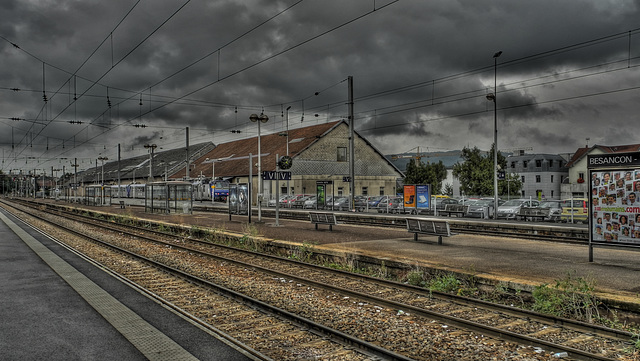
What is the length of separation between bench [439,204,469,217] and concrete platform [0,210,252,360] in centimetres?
2591

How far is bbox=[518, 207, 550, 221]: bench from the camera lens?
28.5 metres

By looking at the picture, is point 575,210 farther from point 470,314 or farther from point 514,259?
point 470,314

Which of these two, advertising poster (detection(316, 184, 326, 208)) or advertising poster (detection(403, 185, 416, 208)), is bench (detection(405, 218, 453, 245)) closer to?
advertising poster (detection(403, 185, 416, 208))

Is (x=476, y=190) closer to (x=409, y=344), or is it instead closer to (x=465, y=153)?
(x=465, y=153)

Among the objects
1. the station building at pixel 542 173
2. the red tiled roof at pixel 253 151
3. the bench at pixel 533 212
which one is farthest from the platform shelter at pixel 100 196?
the station building at pixel 542 173

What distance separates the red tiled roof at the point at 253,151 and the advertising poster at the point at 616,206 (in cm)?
4341

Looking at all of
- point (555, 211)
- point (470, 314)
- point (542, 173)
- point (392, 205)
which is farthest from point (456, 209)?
point (542, 173)

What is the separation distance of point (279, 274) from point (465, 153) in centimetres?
5737

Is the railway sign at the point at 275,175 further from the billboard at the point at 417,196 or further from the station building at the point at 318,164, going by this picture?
the station building at the point at 318,164

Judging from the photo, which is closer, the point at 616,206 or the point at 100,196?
the point at 616,206

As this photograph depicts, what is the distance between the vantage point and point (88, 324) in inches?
281

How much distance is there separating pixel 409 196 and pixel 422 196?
1.03 m

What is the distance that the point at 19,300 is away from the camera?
8.70 meters

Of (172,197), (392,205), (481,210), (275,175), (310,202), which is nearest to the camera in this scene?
(275,175)
